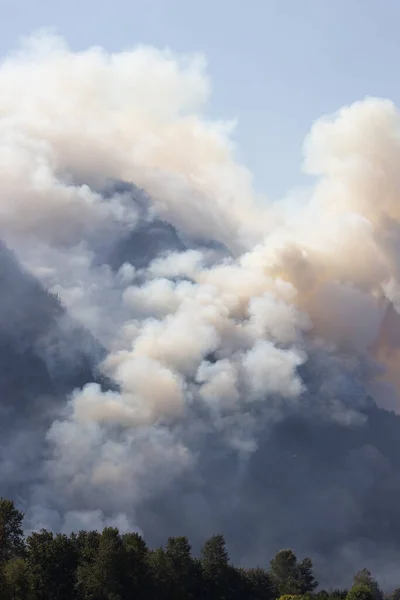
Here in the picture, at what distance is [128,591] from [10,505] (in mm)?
37710

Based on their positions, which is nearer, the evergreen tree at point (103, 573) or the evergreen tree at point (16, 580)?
the evergreen tree at point (16, 580)

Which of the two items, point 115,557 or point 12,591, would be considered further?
point 115,557

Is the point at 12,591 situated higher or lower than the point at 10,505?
lower

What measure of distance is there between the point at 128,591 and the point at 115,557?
10.3 meters

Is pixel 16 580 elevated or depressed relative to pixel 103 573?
depressed

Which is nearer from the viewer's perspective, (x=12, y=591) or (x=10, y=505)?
(x=12, y=591)

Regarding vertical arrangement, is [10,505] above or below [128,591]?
above

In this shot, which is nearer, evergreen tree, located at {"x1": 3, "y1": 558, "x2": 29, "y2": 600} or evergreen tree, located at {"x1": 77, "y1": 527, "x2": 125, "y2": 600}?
evergreen tree, located at {"x1": 3, "y1": 558, "x2": 29, "y2": 600}

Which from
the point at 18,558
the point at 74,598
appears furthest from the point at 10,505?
the point at 74,598

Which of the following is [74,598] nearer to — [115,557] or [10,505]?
[115,557]

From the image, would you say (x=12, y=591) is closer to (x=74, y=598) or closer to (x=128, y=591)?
(x=74, y=598)

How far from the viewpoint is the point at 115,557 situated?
195875mm

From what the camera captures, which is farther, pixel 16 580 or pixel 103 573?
pixel 103 573

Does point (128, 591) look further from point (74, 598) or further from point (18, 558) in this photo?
point (18, 558)
